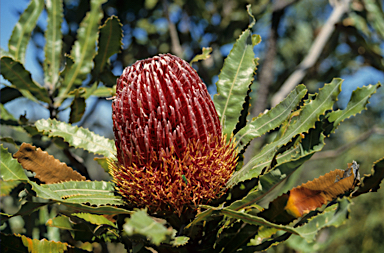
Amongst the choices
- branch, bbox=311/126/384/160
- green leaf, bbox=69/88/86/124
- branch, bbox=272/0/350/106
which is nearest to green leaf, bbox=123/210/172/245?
green leaf, bbox=69/88/86/124

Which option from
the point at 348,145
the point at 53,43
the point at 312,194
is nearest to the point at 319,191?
the point at 312,194

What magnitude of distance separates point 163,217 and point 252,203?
0.32 m

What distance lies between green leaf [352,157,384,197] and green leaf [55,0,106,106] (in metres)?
1.45

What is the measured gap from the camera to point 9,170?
846 millimetres

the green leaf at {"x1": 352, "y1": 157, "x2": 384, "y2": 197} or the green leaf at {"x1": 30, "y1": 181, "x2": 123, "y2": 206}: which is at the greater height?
the green leaf at {"x1": 30, "y1": 181, "x2": 123, "y2": 206}

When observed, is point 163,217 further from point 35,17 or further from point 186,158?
point 35,17

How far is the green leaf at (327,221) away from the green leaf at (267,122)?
42cm

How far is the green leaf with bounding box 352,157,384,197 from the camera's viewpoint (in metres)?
0.81

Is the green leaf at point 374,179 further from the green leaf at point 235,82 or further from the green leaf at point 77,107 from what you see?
the green leaf at point 77,107

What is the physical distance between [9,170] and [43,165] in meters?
0.23

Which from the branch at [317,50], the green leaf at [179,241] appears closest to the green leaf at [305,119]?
the green leaf at [179,241]

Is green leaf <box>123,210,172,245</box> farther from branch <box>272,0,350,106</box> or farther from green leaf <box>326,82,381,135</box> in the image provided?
branch <box>272,0,350,106</box>

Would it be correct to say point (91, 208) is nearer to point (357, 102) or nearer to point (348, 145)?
point (357, 102)

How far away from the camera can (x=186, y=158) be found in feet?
3.17
